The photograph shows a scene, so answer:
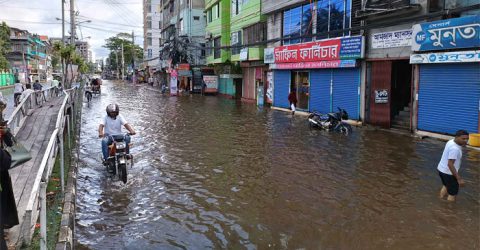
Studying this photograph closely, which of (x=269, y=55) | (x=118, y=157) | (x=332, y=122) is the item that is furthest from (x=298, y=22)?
(x=118, y=157)

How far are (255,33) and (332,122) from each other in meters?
16.3

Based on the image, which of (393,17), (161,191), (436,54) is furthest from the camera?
(393,17)

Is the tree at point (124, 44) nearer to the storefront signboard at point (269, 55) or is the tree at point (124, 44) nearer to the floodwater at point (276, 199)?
the storefront signboard at point (269, 55)

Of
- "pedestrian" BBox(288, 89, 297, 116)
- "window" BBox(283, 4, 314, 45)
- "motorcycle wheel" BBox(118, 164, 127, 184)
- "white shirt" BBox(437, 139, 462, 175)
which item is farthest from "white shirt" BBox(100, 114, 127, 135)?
"window" BBox(283, 4, 314, 45)

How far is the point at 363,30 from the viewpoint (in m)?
19.0

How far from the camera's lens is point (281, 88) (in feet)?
90.8

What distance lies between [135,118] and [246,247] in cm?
1690

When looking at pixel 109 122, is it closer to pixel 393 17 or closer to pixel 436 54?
pixel 436 54

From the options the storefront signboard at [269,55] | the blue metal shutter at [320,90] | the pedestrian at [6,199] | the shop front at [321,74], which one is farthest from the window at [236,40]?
the pedestrian at [6,199]

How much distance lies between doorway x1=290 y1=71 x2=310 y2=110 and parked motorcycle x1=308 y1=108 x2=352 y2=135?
22.4 ft

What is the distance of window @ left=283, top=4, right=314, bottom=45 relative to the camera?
78.5 feet

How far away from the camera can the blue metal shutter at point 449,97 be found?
1384 cm

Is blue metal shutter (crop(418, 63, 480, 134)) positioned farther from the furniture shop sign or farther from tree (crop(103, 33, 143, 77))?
tree (crop(103, 33, 143, 77))

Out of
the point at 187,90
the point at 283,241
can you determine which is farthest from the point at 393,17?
the point at 187,90
